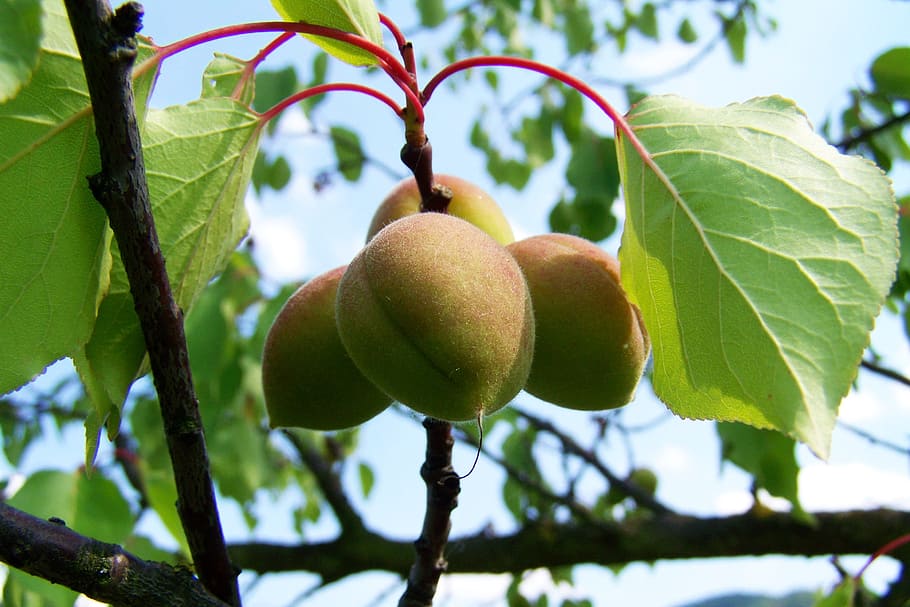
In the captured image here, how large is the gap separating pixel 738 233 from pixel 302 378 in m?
0.60

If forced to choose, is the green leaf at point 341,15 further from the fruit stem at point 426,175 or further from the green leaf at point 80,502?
the green leaf at point 80,502

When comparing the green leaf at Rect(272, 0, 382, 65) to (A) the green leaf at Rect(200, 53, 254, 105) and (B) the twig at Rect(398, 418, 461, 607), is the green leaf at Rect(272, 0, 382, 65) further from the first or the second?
(B) the twig at Rect(398, 418, 461, 607)

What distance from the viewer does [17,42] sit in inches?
26.7

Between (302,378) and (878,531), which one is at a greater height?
(302,378)

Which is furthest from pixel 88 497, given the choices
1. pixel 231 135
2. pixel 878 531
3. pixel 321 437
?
pixel 321 437

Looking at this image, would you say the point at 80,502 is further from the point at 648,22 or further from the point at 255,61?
the point at 648,22

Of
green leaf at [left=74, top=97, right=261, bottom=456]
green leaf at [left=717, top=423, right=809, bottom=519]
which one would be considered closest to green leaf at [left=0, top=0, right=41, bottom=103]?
green leaf at [left=74, top=97, right=261, bottom=456]

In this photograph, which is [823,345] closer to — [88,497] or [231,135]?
[231,135]

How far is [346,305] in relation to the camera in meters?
0.98

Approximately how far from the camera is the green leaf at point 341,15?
1.07 meters

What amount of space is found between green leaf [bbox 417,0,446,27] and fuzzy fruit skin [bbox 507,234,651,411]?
3296mm

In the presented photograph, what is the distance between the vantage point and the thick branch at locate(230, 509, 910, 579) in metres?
2.59

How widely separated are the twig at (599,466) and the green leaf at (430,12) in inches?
86.8

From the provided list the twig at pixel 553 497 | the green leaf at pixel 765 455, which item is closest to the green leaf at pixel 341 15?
the green leaf at pixel 765 455
